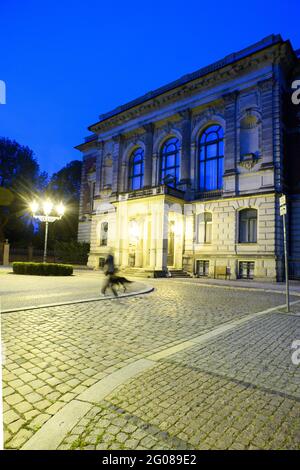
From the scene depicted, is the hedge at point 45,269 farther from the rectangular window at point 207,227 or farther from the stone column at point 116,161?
the stone column at point 116,161

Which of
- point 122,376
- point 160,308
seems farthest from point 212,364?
point 160,308

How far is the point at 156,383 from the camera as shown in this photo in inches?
125

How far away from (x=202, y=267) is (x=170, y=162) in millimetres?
11205

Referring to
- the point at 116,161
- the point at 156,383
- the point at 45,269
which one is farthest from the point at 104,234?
the point at 156,383

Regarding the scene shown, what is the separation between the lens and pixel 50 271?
18.4 metres

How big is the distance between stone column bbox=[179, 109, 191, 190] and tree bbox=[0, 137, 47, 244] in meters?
25.0

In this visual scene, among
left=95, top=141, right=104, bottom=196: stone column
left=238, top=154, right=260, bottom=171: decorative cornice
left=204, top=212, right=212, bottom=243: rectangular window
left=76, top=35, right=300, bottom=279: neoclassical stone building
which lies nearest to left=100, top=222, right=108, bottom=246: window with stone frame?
left=76, top=35, right=300, bottom=279: neoclassical stone building

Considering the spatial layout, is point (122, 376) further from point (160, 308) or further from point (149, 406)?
point (160, 308)

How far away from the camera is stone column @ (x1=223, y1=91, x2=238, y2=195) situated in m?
21.6

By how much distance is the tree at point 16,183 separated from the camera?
1505 inches

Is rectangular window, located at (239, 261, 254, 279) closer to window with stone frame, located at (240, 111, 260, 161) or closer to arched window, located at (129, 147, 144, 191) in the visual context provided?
window with stone frame, located at (240, 111, 260, 161)

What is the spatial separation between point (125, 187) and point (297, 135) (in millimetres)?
17211

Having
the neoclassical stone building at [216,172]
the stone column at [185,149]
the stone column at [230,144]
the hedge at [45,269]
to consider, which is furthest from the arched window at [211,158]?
the hedge at [45,269]

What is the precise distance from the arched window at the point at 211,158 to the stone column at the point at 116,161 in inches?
391
